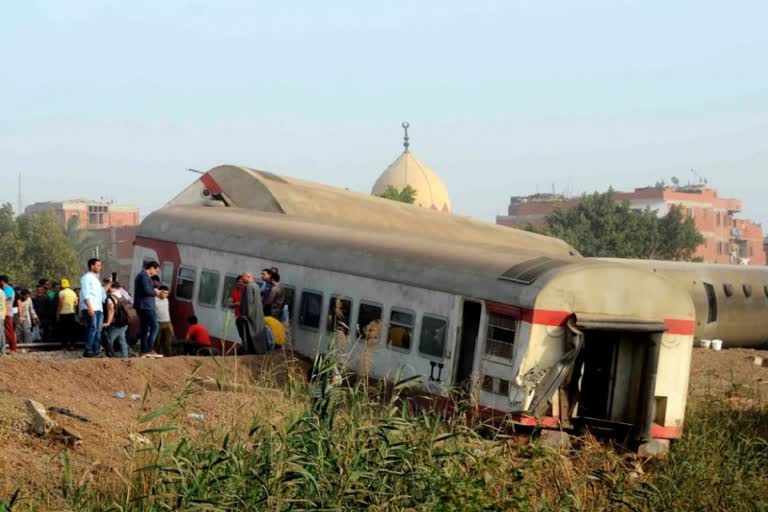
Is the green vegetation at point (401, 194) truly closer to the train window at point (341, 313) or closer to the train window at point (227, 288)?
the train window at point (227, 288)

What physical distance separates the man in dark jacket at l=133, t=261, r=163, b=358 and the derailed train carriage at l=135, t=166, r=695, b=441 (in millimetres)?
2205

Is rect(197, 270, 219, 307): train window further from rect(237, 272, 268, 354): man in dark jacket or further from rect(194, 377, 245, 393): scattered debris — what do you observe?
rect(194, 377, 245, 393): scattered debris

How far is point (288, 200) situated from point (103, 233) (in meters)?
118

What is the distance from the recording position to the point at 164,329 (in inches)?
811

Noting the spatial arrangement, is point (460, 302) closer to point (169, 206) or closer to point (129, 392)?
point (129, 392)

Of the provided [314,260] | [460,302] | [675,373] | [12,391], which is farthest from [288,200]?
[12,391]

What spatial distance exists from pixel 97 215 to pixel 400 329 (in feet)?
548

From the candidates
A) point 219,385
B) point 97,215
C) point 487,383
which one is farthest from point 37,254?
point 97,215

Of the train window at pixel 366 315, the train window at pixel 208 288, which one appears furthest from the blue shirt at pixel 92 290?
the train window at pixel 366 315

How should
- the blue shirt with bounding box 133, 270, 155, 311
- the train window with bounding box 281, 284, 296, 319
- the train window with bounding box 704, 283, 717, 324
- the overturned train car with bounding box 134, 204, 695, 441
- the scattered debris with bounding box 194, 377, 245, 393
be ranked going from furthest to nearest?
the train window with bounding box 704, 283, 717, 324 → the blue shirt with bounding box 133, 270, 155, 311 → the train window with bounding box 281, 284, 296, 319 → the overturned train car with bounding box 134, 204, 695, 441 → the scattered debris with bounding box 194, 377, 245, 393

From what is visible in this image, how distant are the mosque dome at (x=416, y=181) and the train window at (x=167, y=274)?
263ft

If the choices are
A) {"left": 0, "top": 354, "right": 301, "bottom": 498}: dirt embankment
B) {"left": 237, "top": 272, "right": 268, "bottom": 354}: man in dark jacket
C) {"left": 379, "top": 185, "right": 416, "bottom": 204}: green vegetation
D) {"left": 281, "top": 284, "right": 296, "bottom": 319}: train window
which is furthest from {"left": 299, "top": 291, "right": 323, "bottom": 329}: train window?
{"left": 379, "top": 185, "right": 416, "bottom": 204}: green vegetation

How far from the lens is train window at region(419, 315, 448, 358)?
1684cm

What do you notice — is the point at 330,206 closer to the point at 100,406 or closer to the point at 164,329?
the point at 164,329
